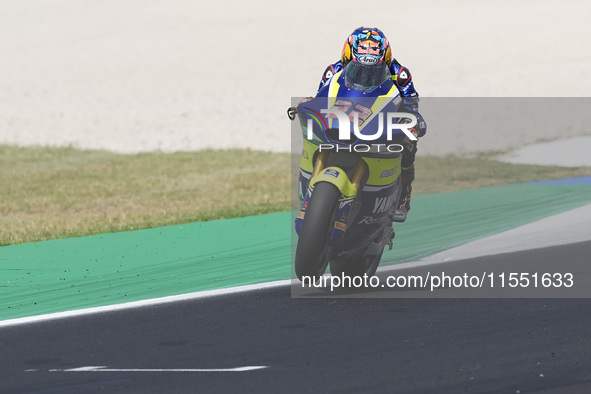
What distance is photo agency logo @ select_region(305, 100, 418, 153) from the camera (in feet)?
26.2

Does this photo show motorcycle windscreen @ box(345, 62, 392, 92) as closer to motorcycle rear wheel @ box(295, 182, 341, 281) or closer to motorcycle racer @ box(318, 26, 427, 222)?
motorcycle racer @ box(318, 26, 427, 222)

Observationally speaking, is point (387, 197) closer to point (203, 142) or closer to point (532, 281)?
point (532, 281)

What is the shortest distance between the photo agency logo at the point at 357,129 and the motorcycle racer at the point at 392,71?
4.9 inches

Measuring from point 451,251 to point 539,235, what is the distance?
123 centimetres

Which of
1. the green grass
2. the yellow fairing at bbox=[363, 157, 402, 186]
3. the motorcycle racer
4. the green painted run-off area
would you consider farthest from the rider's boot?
the green grass

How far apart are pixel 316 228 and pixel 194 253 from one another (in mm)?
4161

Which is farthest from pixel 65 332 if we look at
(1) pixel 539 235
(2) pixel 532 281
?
(1) pixel 539 235

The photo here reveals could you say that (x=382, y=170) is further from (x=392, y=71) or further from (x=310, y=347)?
(x=310, y=347)

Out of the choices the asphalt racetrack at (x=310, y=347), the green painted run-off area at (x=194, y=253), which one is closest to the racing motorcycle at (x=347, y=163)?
the asphalt racetrack at (x=310, y=347)

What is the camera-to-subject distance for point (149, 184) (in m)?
21.2

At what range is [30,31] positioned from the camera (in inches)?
2222

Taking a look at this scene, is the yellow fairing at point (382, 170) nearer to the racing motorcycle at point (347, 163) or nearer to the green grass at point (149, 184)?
the racing motorcycle at point (347, 163)

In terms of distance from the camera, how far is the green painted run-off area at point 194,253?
9.66m

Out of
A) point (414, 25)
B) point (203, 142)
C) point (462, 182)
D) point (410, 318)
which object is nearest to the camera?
point (410, 318)
